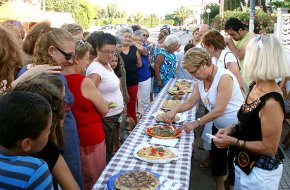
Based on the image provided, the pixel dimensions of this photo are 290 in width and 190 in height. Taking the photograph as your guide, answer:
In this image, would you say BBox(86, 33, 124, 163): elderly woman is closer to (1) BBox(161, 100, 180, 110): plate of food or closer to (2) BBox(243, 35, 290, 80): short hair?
(1) BBox(161, 100, 180, 110): plate of food

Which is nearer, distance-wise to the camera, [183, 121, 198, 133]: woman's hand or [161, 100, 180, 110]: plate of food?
[183, 121, 198, 133]: woman's hand

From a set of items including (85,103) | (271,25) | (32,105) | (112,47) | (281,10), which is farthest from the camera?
(271,25)

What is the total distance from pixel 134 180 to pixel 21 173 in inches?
33.9

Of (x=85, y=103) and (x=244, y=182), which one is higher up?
(x=85, y=103)

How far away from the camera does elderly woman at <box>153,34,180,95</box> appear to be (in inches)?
230

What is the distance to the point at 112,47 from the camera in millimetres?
3297

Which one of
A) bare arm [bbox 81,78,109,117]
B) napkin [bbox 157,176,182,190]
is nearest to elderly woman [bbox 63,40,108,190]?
bare arm [bbox 81,78,109,117]

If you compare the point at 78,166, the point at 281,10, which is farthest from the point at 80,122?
the point at 281,10

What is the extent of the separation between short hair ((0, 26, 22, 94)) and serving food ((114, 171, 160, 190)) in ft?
3.14

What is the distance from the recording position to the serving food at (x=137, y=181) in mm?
1803

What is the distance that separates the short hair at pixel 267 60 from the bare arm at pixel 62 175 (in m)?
1.35

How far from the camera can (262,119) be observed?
193cm

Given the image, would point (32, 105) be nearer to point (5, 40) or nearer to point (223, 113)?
point (5, 40)

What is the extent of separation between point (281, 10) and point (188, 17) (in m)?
90.5
